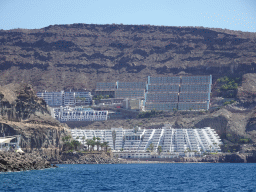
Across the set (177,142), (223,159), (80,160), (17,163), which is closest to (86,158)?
(80,160)

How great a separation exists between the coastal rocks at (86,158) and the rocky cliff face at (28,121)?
4934mm

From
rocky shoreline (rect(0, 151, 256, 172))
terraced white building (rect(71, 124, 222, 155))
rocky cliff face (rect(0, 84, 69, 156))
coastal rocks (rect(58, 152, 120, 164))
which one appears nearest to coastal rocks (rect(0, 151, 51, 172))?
rocky shoreline (rect(0, 151, 256, 172))

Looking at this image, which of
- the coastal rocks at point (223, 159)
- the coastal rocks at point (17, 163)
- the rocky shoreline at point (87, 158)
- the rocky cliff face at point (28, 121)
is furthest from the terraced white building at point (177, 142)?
the coastal rocks at point (17, 163)

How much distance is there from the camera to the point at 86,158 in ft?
519

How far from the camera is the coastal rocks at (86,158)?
154m

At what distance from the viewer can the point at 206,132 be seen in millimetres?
195625

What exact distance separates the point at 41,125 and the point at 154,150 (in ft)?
192

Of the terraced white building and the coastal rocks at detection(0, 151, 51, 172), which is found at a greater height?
the coastal rocks at detection(0, 151, 51, 172)

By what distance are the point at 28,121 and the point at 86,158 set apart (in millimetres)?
24611

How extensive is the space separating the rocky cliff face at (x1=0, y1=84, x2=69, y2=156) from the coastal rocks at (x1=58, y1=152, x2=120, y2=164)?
16.2 feet

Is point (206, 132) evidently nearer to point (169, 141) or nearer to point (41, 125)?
point (169, 141)

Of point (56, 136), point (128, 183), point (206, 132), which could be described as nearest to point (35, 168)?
point (128, 183)

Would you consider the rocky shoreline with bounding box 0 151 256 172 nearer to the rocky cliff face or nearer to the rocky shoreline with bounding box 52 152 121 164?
the rocky shoreline with bounding box 52 152 121 164

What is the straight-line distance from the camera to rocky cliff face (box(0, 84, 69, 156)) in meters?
138
